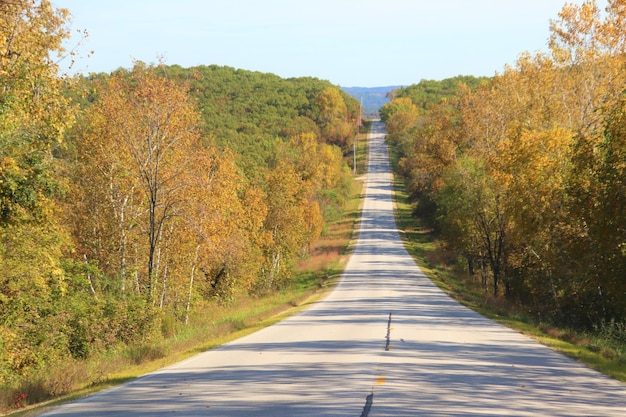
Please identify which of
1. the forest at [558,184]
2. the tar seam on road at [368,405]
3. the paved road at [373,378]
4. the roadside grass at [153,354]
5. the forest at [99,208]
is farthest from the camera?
the forest at [558,184]

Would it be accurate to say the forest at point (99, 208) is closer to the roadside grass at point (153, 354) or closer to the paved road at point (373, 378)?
the roadside grass at point (153, 354)

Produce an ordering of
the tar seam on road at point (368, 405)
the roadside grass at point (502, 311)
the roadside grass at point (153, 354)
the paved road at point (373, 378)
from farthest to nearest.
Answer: the roadside grass at point (502, 311) → the roadside grass at point (153, 354) → the paved road at point (373, 378) → the tar seam on road at point (368, 405)

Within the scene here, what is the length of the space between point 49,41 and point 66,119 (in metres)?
2.45

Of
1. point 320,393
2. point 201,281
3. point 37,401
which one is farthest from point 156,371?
point 201,281

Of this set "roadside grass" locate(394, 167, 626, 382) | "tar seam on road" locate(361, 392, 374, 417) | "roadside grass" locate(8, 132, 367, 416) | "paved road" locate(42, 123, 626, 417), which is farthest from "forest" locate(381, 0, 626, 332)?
"tar seam on road" locate(361, 392, 374, 417)

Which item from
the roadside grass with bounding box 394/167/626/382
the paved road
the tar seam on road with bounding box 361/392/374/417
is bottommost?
the roadside grass with bounding box 394/167/626/382

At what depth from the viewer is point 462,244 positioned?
49.6 meters

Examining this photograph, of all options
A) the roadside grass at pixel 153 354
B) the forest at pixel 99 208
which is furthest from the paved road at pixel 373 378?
the forest at pixel 99 208

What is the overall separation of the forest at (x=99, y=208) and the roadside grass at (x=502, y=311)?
39.2 feet

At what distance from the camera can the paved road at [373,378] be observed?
32.2 feet

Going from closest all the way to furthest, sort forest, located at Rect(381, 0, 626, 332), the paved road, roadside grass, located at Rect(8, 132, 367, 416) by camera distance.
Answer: the paved road → roadside grass, located at Rect(8, 132, 367, 416) → forest, located at Rect(381, 0, 626, 332)

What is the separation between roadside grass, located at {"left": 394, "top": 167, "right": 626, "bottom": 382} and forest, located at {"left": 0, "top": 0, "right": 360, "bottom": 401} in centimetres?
1195

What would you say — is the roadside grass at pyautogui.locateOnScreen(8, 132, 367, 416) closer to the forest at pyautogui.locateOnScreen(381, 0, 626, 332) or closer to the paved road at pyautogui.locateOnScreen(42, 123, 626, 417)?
the paved road at pyautogui.locateOnScreen(42, 123, 626, 417)

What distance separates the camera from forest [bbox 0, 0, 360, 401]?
1488cm
